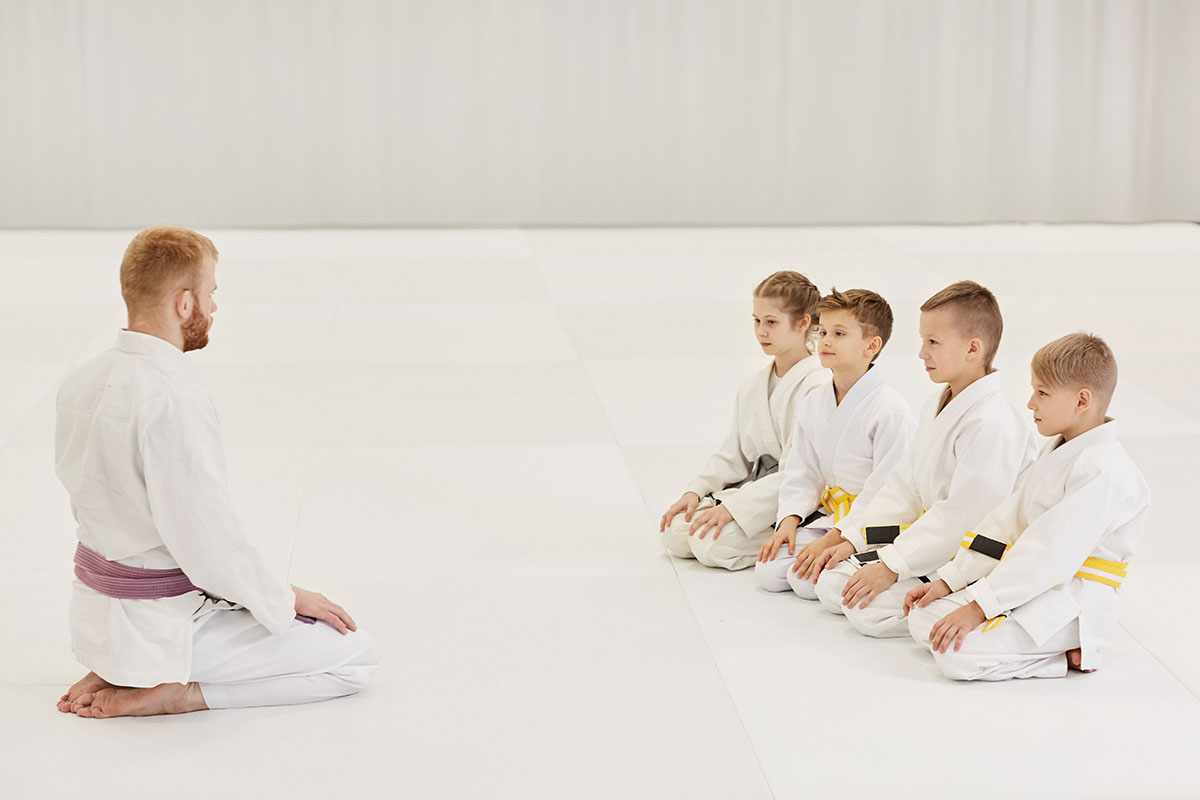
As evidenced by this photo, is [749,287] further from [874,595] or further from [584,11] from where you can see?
[874,595]

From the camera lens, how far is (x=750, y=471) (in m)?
4.39

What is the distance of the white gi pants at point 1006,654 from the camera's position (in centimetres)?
342

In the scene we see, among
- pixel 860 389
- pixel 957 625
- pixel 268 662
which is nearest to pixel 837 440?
pixel 860 389

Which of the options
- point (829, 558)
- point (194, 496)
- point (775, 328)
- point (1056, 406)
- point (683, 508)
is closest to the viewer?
point (194, 496)

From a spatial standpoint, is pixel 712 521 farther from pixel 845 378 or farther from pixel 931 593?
pixel 931 593

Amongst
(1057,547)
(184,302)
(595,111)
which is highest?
(595,111)

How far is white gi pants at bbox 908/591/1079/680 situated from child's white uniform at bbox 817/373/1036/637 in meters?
0.22

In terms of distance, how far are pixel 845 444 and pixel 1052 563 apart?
78cm

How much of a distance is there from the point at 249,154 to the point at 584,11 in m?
3.06

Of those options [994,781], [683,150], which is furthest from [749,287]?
[994,781]

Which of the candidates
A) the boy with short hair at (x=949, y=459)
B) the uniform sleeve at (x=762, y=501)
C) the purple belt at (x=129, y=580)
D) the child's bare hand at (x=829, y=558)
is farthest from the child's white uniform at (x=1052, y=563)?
the purple belt at (x=129, y=580)

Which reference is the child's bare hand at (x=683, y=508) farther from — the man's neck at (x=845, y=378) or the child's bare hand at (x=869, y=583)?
the child's bare hand at (x=869, y=583)

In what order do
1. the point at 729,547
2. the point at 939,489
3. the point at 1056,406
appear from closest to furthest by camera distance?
the point at 1056,406 < the point at 939,489 < the point at 729,547

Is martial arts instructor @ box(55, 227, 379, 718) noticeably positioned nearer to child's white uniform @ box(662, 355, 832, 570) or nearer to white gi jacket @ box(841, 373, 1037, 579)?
child's white uniform @ box(662, 355, 832, 570)
